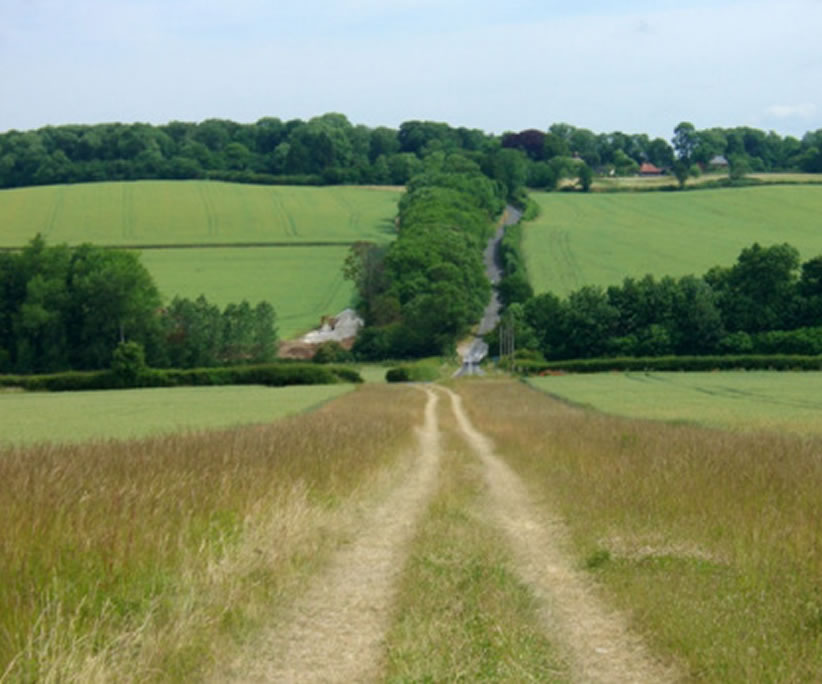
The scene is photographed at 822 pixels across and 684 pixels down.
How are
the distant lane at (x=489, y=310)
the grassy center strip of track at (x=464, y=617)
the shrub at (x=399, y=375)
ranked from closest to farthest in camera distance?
the grassy center strip of track at (x=464, y=617) → the shrub at (x=399, y=375) → the distant lane at (x=489, y=310)

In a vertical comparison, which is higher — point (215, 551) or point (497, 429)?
point (215, 551)

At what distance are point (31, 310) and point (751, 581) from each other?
8397 cm

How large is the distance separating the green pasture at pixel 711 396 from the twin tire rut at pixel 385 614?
13247 millimetres

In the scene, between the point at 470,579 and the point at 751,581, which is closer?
the point at 751,581

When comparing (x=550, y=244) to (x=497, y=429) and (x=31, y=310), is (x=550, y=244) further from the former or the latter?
(x=497, y=429)

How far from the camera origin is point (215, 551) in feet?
31.8

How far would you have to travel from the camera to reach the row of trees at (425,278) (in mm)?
99312

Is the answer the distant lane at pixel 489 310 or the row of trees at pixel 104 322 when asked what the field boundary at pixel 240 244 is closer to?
the distant lane at pixel 489 310

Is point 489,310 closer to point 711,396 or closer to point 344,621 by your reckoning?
point 711,396

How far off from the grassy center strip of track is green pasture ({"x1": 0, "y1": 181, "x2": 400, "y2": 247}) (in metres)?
114

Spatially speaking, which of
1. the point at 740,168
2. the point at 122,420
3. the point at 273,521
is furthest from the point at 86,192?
the point at 273,521

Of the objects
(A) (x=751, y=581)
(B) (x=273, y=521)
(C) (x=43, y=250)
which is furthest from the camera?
(C) (x=43, y=250)

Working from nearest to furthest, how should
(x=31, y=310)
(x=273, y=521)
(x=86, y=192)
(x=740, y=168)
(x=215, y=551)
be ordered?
(x=215, y=551), (x=273, y=521), (x=31, y=310), (x=86, y=192), (x=740, y=168)

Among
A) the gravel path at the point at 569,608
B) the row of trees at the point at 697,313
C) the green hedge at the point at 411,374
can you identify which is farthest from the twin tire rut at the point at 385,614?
the row of trees at the point at 697,313
